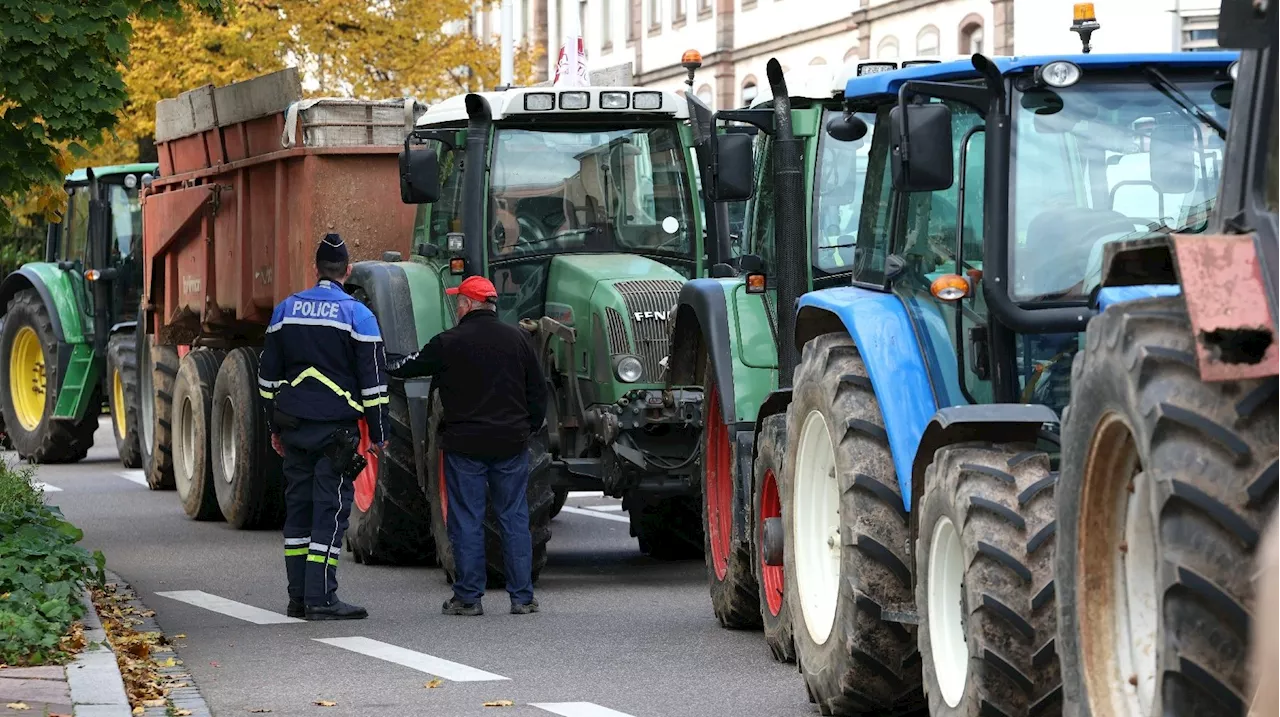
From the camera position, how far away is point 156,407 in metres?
20.3

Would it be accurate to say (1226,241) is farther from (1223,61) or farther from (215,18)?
(215,18)

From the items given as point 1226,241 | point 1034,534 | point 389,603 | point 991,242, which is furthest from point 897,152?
point 389,603

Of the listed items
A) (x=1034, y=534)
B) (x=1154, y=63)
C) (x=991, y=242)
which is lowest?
(x=1034, y=534)

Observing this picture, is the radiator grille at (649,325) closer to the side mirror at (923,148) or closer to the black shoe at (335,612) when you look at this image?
the black shoe at (335,612)

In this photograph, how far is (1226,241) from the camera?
5.39 meters

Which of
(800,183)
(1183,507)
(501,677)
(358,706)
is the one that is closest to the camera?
(1183,507)

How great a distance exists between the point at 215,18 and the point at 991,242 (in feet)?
20.6

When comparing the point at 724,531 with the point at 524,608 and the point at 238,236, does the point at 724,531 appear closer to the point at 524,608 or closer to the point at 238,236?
the point at 524,608

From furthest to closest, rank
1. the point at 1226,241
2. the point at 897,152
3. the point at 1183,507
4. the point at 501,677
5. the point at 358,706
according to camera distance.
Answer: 1. the point at 501,677
2. the point at 358,706
3. the point at 897,152
4. the point at 1226,241
5. the point at 1183,507

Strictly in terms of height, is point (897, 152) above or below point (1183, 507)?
above

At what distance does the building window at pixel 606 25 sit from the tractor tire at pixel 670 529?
4248cm

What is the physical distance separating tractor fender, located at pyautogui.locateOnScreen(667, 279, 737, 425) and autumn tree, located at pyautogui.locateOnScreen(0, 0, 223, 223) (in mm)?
2954

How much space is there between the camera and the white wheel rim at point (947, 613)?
24.5 ft

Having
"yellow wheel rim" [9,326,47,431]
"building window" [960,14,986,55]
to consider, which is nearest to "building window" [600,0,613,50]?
"building window" [960,14,986,55]
